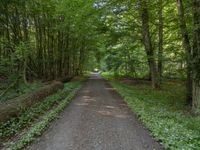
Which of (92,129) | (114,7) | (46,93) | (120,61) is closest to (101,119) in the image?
(92,129)

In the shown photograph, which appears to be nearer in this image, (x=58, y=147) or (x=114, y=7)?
(x=58, y=147)

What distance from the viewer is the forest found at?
8945 millimetres

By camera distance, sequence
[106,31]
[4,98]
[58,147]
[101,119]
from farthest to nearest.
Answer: [106,31]
[4,98]
[101,119]
[58,147]

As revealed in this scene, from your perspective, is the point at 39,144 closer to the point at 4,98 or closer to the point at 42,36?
Result: the point at 4,98

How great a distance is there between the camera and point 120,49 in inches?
1038

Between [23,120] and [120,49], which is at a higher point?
[120,49]

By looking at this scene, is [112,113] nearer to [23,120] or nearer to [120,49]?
[23,120]

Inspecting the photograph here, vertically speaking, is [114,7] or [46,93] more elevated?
[114,7]

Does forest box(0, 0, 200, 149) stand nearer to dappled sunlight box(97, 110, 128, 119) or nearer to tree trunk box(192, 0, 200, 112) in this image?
tree trunk box(192, 0, 200, 112)

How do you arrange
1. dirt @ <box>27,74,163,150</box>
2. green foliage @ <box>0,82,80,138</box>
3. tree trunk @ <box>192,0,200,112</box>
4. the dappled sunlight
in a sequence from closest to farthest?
dirt @ <box>27,74,163,150</box>
green foliage @ <box>0,82,80,138</box>
the dappled sunlight
tree trunk @ <box>192,0,200,112</box>

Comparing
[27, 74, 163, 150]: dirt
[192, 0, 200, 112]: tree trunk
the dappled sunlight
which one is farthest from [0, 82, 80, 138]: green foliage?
[192, 0, 200, 112]: tree trunk

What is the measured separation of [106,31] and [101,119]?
12978mm

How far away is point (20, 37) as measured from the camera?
18.5m

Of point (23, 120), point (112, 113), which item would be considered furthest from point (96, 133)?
point (23, 120)
